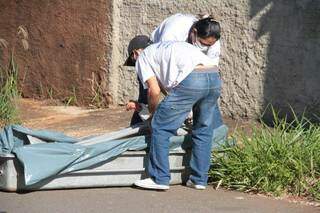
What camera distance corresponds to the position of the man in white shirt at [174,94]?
6.45 m

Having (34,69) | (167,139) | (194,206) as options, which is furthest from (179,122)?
(34,69)

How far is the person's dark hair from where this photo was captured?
21.6 feet

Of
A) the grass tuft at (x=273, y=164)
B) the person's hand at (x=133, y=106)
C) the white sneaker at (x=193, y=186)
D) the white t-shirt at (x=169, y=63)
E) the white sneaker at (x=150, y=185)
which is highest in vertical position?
the white t-shirt at (x=169, y=63)

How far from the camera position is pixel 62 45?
1075 cm

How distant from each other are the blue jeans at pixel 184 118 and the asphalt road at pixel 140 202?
0.19 meters

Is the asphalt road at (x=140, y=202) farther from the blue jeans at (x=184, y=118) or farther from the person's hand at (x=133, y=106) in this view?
the person's hand at (x=133, y=106)

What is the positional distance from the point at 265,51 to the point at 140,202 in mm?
3245

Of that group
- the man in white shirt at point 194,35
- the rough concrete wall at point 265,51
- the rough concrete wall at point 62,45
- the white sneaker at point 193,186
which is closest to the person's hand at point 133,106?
the man in white shirt at point 194,35

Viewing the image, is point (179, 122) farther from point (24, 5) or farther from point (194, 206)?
point (24, 5)

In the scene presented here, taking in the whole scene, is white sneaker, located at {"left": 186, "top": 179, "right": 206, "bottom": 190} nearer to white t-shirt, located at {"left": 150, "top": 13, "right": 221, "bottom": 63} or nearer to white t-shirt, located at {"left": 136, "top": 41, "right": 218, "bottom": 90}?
white t-shirt, located at {"left": 136, "top": 41, "right": 218, "bottom": 90}

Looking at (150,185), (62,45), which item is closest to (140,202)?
(150,185)

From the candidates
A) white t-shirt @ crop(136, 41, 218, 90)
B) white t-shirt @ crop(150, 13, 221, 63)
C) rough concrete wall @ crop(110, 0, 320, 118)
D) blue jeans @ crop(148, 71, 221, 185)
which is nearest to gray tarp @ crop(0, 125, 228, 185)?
blue jeans @ crop(148, 71, 221, 185)

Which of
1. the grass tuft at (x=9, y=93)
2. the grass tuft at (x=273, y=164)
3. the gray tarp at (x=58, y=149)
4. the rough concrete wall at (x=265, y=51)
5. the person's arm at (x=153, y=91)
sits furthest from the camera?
the grass tuft at (x=9, y=93)

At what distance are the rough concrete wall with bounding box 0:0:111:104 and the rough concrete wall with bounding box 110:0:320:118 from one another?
3.55ft
